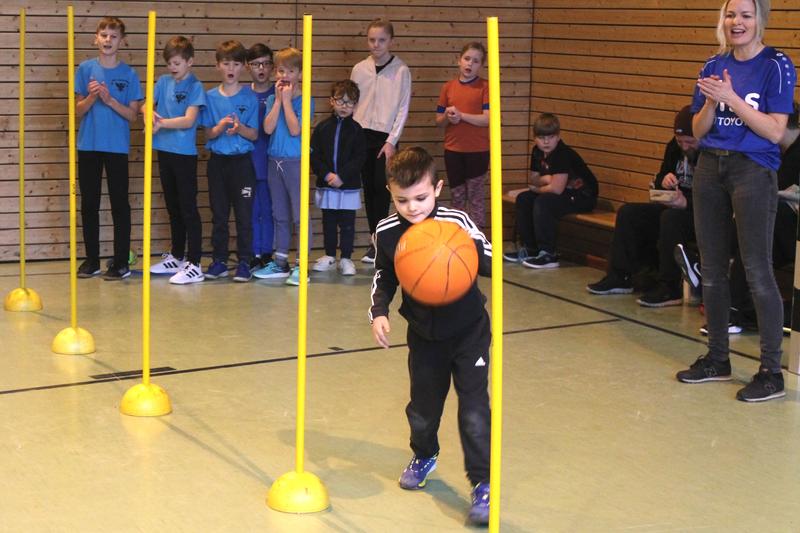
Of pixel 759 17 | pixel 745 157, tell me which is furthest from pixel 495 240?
pixel 759 17

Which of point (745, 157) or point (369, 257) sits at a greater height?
point (745, 157)

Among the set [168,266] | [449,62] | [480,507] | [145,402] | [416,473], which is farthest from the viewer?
[449,62]

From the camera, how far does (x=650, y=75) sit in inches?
330

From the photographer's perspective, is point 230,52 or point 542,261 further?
point 542,261

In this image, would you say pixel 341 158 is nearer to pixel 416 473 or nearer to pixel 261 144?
pixel 261 144

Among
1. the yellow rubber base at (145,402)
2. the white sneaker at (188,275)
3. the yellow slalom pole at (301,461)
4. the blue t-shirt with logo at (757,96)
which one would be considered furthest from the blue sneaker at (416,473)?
the white sneaker at (188,275)

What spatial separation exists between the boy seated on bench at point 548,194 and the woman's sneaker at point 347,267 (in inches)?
52.4

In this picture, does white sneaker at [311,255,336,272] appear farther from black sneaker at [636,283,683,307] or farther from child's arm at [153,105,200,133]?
black sneaker at [636,283,683,307]

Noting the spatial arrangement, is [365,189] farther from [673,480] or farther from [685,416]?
[673,480]

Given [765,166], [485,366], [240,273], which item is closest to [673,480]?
[485,366]

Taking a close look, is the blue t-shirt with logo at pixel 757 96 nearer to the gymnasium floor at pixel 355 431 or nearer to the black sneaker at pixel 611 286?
the gymnasium floor at pixel 355 431

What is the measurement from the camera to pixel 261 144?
788cm

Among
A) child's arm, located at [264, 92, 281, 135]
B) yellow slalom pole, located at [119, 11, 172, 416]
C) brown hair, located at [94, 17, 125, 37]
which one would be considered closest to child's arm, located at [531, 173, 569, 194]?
child's arm, located at [264, 92, 281, 135]

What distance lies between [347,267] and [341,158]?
731 mm
